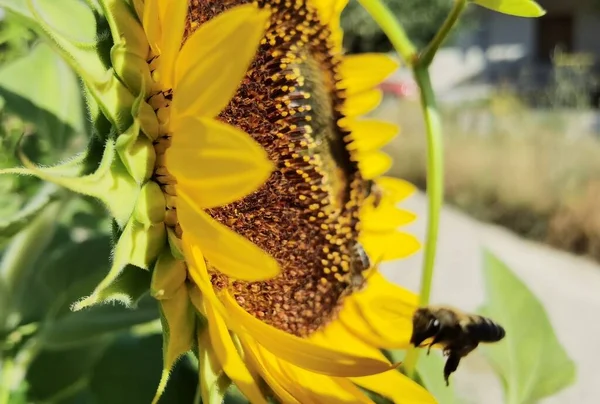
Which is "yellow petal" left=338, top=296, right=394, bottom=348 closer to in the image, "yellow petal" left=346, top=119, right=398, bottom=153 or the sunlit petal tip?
"yellow petal" left=346, top=119, right=398, bottom=153

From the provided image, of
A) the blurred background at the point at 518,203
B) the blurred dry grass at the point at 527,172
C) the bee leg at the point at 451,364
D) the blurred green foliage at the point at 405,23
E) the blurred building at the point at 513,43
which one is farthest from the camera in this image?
the blurred building at the point at 513,43

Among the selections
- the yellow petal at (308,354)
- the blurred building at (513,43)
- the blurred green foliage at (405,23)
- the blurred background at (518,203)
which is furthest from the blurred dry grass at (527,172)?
the blurred building at (513,43)

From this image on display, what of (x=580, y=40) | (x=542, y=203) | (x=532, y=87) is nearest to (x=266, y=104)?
(x=542, y=203)

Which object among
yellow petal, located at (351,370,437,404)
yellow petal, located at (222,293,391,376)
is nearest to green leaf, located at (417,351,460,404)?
yellow petal, located at (351,370,437,404)

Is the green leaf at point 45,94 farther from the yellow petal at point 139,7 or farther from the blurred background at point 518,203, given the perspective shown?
the blurred background at point 518,203

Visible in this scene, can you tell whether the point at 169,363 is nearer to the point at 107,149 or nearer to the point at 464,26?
the point at 107,149

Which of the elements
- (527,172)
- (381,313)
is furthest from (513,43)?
(381,313)

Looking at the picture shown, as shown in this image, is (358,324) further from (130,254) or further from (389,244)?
(130,254)
